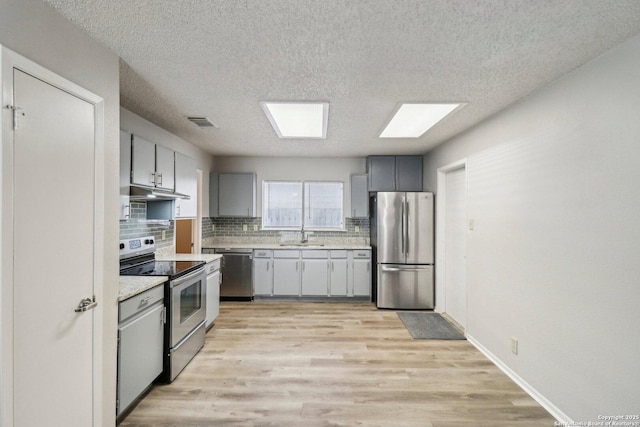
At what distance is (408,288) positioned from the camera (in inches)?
178

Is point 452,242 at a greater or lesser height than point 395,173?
lesser

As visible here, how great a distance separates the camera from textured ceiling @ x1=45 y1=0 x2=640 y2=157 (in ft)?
4.83

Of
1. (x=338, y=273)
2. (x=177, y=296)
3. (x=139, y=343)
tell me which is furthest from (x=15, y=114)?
(x=338, y=273)

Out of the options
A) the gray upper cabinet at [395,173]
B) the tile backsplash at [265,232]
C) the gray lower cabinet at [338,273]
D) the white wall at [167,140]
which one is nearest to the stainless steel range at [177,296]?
the white wall at [167,140]

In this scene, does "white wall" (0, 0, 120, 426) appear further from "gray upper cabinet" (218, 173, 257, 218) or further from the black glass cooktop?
"gray upper cabinet" (218, 173, 257, 218)

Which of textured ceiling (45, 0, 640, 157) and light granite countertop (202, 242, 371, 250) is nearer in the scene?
textured ceiling (45, 0, 640, 157)

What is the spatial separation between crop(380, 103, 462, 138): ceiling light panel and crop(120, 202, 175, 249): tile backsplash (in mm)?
2873

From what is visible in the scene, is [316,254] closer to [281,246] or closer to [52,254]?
[281,246]

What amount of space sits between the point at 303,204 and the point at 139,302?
3.52 meters

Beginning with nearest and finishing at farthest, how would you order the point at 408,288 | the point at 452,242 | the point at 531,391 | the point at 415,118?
the point at 531,391
the point at 415,118
the point at 452,242
the point at 408,288

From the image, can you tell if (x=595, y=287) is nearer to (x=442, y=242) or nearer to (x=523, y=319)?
(x=523, y=319)

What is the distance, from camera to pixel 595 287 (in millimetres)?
1857

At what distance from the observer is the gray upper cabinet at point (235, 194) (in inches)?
201

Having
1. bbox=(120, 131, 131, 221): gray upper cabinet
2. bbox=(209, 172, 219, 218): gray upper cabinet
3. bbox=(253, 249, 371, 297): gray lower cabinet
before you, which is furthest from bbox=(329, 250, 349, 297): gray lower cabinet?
bbox=(120, 131, 131, 221): gray upper cabinet
